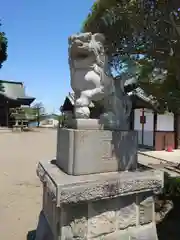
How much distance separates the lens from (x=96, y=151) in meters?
2.24

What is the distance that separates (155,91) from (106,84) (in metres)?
1.00

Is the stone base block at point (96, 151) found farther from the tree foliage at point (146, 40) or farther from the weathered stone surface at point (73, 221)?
the tree foliage at point (146, 40)

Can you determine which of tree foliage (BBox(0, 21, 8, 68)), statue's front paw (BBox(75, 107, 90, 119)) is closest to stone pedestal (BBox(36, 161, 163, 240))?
statue's front paw (BBox(75, 107, 90, 119))

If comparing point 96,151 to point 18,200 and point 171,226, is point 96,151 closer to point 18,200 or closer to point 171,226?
point 171,226

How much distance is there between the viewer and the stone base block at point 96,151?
2170mm

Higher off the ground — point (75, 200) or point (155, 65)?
point (155, 65)

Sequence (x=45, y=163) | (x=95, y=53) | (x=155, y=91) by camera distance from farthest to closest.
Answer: (x=155, y=91), (x=45, y=163), (x=95, y=53)

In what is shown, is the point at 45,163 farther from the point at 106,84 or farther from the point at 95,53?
the point at 95,53

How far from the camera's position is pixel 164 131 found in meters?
11.2

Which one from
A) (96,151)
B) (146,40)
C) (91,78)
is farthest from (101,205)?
(146,40)

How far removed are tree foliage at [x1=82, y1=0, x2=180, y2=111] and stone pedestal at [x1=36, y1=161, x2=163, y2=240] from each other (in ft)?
4.22

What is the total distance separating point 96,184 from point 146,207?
0.75 metres

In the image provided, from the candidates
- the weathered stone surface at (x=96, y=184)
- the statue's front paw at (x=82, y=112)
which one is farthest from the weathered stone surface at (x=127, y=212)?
the statue's front paw at (x=82, y=112)

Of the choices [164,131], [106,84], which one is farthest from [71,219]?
[164,131]
